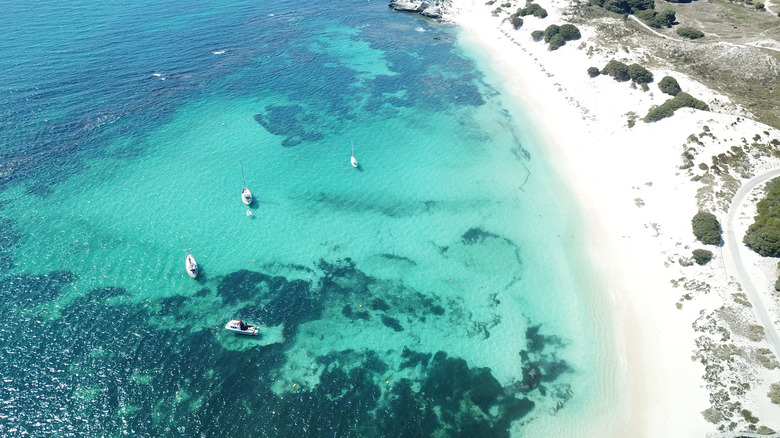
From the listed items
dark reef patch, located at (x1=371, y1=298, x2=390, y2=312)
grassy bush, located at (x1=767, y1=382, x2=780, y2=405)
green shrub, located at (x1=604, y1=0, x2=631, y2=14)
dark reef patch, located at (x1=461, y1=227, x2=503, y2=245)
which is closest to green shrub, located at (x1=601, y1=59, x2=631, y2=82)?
green shrub, located at (x1=604, y1=0, x2=631, y2=14)

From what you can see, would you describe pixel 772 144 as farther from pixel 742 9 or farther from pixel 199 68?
pixel 199 68

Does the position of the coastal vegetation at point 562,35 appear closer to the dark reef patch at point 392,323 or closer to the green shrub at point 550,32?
the green shrub at point 550,32

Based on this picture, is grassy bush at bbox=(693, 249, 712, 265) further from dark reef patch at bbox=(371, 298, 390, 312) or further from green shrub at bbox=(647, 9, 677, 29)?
green shrub at bbox=(647, 9, 677, 29)

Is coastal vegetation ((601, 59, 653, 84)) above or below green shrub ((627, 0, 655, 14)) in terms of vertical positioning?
below

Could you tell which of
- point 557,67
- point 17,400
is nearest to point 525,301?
point 17,400

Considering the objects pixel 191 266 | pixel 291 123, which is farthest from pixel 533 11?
pixel 191 266

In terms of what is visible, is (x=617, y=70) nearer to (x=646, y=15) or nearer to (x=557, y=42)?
(x=557, y=42)
